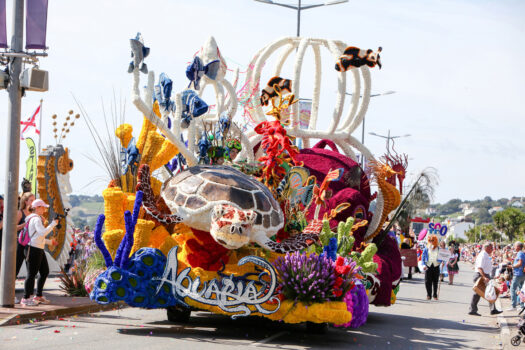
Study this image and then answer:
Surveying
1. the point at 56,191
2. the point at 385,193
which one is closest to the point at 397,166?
the point at 385,193

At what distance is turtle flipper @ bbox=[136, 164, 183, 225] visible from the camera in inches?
391

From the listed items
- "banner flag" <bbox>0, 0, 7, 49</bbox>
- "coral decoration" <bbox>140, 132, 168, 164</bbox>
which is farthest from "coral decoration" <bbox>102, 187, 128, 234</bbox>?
"banner flag" <bbox>0, 0, 7, 49</bbox>

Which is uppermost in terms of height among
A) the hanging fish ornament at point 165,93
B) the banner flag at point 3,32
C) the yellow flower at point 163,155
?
the banner flag at point 3,32

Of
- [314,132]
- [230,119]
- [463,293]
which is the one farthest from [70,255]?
[463,293]

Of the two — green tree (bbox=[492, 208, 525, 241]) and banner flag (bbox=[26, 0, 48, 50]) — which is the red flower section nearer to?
banner flag (bbox=[26, 0, 48, 50])

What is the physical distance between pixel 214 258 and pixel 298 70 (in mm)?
6233

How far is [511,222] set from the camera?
67500 mm

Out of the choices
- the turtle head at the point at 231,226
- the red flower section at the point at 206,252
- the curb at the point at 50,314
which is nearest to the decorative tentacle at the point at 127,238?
the red flower section at the point at 206,252

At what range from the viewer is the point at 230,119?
11523mm

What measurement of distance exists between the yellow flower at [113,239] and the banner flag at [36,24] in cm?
307

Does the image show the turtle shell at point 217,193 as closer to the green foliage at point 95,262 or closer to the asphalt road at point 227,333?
the asphalt road at point 227,333

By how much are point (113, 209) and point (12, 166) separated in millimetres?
1761

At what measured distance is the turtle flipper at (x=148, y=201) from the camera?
391 inches

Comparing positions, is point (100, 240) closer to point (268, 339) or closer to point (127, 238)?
point (127, 238)
